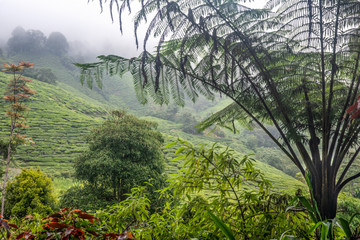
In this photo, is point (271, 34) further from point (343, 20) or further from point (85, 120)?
point (85, 120)

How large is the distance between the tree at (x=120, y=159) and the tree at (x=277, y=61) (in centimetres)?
399

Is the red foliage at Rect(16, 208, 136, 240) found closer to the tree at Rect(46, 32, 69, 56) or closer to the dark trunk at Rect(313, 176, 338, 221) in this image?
the dark trunk at Rect(313, 176, 338, 221)

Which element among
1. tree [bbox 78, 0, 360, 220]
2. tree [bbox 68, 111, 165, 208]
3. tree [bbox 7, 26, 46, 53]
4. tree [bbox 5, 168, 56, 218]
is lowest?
tree [bbox 5, 168, 56, 218]

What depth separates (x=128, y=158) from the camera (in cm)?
572

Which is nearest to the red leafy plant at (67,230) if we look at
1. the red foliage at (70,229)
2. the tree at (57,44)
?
the red foliage at (70,229)

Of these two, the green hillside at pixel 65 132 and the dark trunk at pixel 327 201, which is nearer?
the dark trunk at pixel 327 201

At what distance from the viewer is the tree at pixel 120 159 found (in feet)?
17.4

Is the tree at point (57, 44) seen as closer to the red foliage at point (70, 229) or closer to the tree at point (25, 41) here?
the tree at point (25, 41)

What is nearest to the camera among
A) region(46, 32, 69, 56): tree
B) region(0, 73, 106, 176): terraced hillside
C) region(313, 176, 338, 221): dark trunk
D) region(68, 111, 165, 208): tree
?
region(313, 176, 338, 221): dark trunk

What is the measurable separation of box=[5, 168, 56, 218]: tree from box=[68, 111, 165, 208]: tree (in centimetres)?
87

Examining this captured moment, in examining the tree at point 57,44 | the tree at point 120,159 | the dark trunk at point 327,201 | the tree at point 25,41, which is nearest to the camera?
the dark trunk at point 327,201

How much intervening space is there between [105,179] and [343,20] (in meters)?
5.54

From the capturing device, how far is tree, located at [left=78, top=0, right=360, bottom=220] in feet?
4.51

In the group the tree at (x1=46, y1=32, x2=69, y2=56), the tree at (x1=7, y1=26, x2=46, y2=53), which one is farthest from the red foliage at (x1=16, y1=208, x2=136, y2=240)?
the tree at (x1=46, y1=32, x2=69, y2=56)
